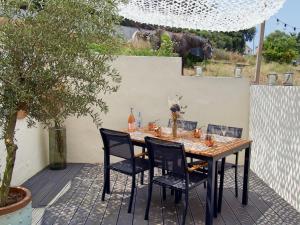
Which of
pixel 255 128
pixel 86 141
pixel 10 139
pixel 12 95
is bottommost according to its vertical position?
pixel 86 141

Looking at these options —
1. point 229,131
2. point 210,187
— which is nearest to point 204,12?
point 229,131

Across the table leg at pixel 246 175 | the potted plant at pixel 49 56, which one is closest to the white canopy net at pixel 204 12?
the potted plant at pixel 49 56

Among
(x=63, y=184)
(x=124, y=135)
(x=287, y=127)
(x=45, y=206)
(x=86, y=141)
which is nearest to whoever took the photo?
(x=124, y=135)

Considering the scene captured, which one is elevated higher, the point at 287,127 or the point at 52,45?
the point at 52,45

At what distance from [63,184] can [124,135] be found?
164 centimetres

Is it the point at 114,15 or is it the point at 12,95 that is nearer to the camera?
the point at 12,95

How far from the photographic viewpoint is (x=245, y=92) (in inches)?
220

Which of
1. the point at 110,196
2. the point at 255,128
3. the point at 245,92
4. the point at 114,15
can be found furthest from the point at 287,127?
the point at 114,15

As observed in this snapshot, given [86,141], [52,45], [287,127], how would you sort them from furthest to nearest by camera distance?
[86,141], [287,127], [52,45]

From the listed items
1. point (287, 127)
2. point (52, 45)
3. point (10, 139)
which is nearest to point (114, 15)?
point (52, 45)

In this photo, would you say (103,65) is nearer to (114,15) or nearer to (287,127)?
(114,15)

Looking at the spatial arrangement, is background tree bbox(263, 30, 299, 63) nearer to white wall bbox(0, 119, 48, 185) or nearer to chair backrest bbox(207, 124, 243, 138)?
chair backrest bbox(207, 124, 243, 138)

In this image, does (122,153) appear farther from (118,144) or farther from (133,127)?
(133,127)

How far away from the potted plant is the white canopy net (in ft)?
5.08
